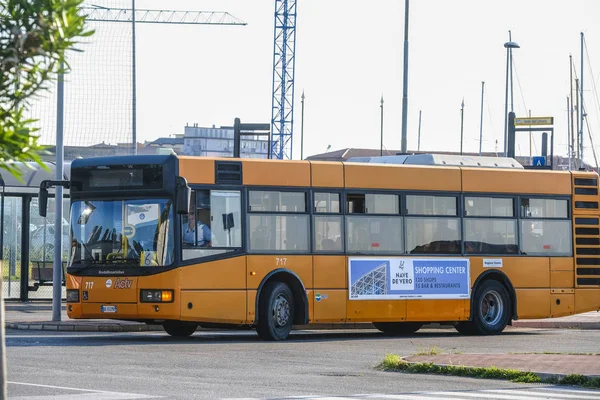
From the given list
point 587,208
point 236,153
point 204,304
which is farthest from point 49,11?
point 587,208

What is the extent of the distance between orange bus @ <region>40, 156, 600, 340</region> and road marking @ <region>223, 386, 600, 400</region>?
317 inches

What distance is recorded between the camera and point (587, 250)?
26.4 metres

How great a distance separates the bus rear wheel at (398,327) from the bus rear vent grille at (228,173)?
17.3 feet

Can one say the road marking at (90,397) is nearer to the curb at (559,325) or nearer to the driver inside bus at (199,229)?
the driver inside bus at (199,229)

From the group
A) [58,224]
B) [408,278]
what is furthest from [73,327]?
[408,278]

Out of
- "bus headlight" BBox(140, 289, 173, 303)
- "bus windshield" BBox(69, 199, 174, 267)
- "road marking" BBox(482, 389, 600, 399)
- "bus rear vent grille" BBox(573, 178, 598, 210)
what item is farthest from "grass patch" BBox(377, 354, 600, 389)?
"bus rear vent grille" BBox(573, 178, 598, 210)

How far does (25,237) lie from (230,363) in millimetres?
15507

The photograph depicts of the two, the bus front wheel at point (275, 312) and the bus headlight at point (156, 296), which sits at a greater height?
the bus headlight at point (156, 296)

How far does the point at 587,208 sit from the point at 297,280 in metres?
7.13

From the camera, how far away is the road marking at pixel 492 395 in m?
12.9

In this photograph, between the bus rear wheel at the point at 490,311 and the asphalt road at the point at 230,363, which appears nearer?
the asphalt road at the point at 230,363

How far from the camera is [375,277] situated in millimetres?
23422

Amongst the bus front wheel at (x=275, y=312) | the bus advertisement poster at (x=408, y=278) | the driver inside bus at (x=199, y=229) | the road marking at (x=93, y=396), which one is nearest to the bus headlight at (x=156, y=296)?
the driver inside bus at (x=199, y=229)

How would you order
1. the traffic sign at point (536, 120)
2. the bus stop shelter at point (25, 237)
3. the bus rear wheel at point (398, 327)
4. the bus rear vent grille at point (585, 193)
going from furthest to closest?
the traffic sign at point (536, 120)
the bus stop shelter at point (25, 237)
the bus rear vent grille at point (585, 193)
the bus rear wheel at point (398, 327)
